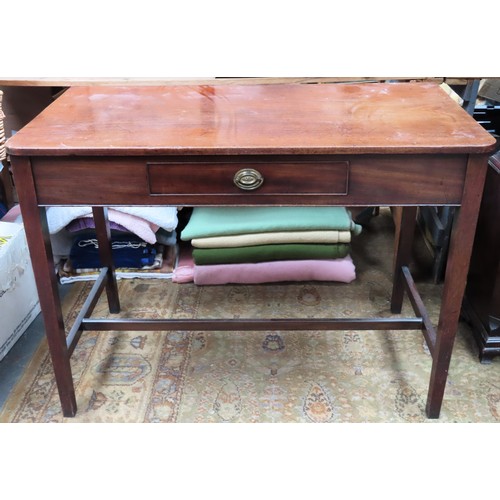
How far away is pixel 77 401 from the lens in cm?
159

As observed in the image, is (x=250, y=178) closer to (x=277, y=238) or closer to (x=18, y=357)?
(x=277, y=238)

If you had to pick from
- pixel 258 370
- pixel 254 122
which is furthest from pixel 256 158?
pixel 258 370

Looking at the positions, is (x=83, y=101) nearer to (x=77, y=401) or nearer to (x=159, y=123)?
(x=159, y=123)

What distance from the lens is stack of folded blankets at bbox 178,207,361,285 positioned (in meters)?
1.96

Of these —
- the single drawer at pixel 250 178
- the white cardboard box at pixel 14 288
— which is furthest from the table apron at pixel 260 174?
the white cardboard box at pixel 14 288

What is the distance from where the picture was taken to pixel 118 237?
2096 mm

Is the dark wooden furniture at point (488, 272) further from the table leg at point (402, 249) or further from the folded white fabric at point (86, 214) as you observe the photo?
the folded white fabric at point (86, 214)

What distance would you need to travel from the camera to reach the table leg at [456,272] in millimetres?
1196

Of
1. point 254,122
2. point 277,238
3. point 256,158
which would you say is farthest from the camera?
point 277,238

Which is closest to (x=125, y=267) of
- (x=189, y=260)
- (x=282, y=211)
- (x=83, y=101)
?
(x=189, y=260)

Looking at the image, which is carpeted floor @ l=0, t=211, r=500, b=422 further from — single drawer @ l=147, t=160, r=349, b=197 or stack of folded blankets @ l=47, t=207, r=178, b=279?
single drawer @ l=147, t=160, r=349, b=197

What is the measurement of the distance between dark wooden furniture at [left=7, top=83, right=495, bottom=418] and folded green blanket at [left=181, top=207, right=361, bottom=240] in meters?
0.62

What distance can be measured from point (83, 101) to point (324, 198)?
2.11 ft

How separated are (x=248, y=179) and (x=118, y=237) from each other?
3.31 ft
